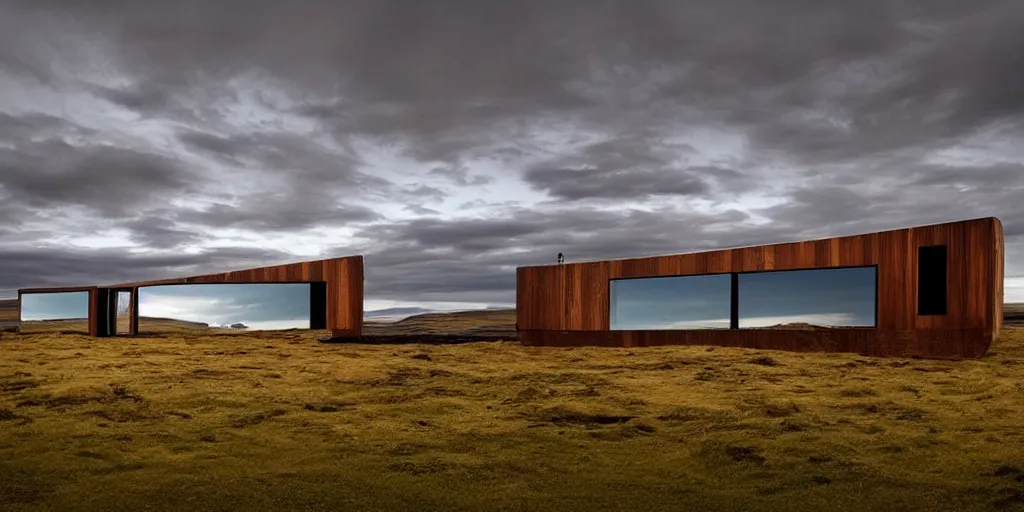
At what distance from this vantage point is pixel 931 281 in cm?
1277

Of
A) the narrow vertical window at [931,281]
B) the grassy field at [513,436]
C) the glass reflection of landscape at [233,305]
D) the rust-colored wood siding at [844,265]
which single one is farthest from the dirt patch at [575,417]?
the glass reflection of landscape at [233,305]

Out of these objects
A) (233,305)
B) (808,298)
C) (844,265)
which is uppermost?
(844,265)

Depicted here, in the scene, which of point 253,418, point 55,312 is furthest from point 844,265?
point 55,312

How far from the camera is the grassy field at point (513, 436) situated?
4.55 metres

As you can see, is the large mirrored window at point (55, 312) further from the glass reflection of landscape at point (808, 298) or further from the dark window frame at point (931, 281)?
the dark window frame at point (931, 281)

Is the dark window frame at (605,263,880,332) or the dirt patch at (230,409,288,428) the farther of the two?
the dark window frame at (605,263,880,332)

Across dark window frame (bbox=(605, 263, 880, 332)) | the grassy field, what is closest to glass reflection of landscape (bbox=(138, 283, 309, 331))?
the grassy field

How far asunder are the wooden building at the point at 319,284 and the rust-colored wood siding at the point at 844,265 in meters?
4.96

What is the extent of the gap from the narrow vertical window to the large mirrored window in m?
20.4

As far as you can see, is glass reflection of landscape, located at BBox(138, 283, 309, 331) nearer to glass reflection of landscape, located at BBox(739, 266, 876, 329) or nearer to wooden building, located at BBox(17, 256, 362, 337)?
wooden building, located at BBox(17, 256, 362, 337)

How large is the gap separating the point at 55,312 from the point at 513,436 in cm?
1973

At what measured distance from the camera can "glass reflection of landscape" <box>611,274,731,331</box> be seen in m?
15.0

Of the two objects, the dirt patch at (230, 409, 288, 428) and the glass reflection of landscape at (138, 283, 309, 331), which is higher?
the glass reflection of landscape at (138, 283, 309, 331)

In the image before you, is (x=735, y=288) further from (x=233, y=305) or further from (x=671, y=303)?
(x=233, y=305)
